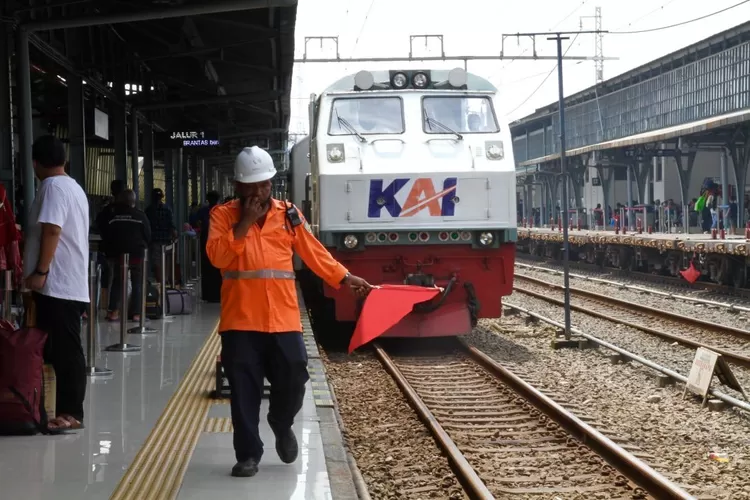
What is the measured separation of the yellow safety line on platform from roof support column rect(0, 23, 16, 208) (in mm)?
2384

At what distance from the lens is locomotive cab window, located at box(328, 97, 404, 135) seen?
12867mm

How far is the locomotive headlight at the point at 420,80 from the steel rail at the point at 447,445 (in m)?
3.84

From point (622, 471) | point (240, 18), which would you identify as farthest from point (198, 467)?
point (240, 18)

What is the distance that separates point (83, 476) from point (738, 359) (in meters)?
8.05

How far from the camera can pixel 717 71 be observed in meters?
35.1

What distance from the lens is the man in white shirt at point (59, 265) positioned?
642cm

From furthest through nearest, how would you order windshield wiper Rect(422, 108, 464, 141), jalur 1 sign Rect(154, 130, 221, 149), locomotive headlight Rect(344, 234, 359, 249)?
jalur 1 sign Rect(154, 130, 221, 149) → windshield wiper Rect(422, 108, 464, 141) → locomotive headlight Rect(344, 234, 359, 249)

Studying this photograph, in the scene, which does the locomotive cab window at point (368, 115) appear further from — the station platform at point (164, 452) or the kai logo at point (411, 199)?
the station platform at point (164, 452)

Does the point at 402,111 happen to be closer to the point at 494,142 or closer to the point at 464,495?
the point at 494,142

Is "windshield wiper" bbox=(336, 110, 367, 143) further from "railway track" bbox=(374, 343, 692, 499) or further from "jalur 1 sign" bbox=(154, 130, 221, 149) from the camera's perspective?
"jalur 1 sign" bbox=(154, 130, 221, 149)

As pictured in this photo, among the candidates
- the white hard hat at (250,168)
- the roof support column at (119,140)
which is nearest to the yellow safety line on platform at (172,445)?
the white hard hat at (250,168)

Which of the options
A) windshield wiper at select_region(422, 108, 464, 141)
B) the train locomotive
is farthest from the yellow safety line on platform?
windshield wiper at select_region(422, 108, 464, 141)

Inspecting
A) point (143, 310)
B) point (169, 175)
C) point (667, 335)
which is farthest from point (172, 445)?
point (169, 175)

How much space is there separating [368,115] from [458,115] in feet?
3.49
